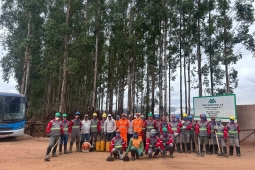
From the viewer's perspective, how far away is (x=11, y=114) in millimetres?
14477

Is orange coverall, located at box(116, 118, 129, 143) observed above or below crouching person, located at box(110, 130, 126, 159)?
above

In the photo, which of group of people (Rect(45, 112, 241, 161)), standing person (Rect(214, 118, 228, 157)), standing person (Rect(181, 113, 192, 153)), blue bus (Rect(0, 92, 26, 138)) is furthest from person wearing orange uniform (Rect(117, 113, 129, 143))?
blue bus (Rect(0, 92, 26, 138))

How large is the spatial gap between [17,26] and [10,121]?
13273 millimetres

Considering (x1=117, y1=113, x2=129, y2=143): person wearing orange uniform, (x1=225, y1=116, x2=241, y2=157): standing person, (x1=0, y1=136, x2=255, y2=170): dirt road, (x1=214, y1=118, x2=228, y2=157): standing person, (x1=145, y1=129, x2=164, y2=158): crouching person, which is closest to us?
(x1=0, y1=136, x2=255, y2=170): dirt road

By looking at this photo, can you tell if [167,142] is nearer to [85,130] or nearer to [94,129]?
[94,129]

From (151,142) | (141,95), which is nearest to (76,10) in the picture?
(151,142)

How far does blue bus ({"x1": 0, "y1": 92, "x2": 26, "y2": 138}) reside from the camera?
1407 centimetres

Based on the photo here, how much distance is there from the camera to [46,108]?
28.3m

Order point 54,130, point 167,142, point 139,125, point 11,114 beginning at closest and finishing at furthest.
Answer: point 54,130, point 167,142, point 139,125, point 11,114

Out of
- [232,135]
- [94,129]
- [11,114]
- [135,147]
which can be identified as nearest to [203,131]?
[232,135]

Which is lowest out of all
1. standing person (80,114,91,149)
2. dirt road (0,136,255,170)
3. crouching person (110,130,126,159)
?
dirt road (0,136,255,170)

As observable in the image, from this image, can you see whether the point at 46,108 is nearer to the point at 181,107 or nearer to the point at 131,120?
the point at 181,107

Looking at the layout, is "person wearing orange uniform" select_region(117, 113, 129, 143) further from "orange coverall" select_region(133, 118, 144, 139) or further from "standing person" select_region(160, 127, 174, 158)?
"standing person" select_region(160, 127, 174, 158)

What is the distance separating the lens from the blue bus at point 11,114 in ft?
46.2
